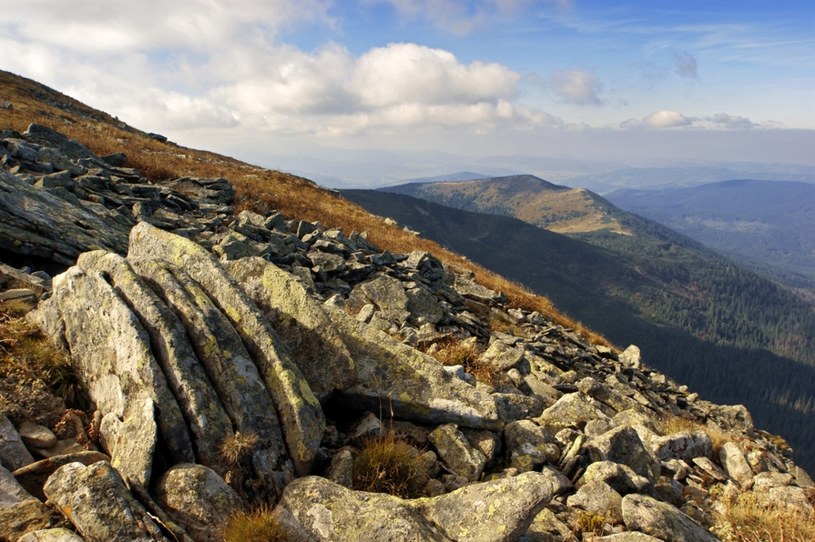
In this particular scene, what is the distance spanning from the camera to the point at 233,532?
5051 mm

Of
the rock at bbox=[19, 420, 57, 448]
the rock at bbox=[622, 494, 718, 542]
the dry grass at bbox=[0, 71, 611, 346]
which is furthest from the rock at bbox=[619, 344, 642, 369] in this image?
the rock at bbox=[19, 420, 57, 448]

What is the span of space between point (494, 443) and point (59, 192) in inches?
708

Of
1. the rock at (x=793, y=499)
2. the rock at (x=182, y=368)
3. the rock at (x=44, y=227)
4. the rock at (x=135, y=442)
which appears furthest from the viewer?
the rock at (x=44, y=227)

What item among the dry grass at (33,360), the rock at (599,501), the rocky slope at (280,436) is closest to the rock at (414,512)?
the rocky slope at (280,436)

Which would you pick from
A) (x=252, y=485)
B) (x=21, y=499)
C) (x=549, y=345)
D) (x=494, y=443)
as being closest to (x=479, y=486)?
(x=494, y=443)

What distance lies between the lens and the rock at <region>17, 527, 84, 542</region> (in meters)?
4.66

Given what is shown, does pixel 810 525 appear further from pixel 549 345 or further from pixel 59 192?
pixel 59 192

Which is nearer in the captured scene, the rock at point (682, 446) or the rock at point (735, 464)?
the rock at point (735, 464)

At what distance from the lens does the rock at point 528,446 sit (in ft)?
25.9

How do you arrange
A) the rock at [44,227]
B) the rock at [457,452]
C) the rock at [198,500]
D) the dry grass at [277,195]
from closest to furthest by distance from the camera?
the rock at [198,500], the rock at [457,452], the rock at [44,227], the dry grass at [277,195]

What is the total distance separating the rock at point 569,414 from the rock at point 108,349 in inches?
291

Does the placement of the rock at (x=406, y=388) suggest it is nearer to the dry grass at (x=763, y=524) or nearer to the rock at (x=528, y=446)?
the rock at (x=528, y=446)

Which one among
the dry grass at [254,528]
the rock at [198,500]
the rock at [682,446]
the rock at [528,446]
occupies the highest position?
the rock at [198,500]

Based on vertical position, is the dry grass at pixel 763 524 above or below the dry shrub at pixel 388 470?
below
